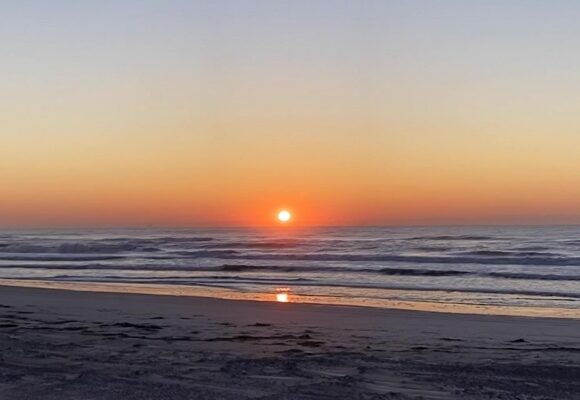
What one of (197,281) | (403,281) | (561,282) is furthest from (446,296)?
(197,281)

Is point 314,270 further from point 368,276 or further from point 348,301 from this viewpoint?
point 348,301

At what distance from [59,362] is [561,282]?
1856 centimetres

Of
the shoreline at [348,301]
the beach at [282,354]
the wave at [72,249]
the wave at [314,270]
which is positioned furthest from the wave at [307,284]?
the wave at [72,249]

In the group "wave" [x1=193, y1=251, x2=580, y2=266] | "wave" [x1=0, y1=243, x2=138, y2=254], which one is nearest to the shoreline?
"wave" [x1=193, y1=251, x2=580, y2=266]

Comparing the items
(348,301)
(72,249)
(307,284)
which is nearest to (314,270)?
(307,284)

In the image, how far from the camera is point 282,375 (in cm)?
698

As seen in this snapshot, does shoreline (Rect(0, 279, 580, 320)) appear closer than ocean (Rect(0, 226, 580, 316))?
Yes

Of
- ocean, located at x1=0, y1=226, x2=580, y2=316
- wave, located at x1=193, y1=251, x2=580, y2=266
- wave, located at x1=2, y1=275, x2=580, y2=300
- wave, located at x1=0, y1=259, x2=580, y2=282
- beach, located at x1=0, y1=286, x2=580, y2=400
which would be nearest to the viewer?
beach, located at x1=0, y1=286, x2=580, y2=400

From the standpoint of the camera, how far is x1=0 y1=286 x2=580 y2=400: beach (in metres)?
6.39

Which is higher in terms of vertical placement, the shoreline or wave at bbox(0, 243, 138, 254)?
wave at bbox(0, 243, 138, 254)

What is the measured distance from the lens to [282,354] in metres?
8.34

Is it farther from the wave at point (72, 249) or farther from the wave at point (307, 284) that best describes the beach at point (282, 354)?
the wave at point (72, 249)

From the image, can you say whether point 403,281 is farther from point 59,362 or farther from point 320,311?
point 59,362

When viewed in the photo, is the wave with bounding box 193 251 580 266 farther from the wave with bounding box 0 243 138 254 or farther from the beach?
the beach
